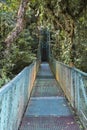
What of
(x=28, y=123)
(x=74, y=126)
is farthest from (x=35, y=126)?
(x=74, y=126)

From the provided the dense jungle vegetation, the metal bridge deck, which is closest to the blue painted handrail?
the metal bridge deck

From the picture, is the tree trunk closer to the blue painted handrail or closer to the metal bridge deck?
the metal bridge deck

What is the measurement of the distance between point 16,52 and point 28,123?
7.41 metres

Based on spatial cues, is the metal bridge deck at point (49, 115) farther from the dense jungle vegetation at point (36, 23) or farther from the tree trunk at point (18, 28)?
the tree trunk at point (18, 28)

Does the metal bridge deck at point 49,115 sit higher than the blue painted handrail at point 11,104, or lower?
lower

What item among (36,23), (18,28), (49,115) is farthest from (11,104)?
(36,23)

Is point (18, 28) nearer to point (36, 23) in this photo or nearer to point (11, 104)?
point (11, 104)

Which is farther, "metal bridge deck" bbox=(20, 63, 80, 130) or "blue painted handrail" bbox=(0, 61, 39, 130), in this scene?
"metal bridge deck" bbox=(20, 63, 80, 130)

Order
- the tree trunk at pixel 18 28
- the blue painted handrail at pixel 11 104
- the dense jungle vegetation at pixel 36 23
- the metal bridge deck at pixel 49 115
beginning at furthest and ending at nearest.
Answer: the dense jungle vegetation at pixel 36 23, the tree trunk at pixel 18 28, the metal bridge deck at pixel 49 115, the blue painted handrail at pixel 11 104

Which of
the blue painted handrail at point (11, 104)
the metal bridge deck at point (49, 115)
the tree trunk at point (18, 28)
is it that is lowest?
the metal bridge deck at point (49, 115)

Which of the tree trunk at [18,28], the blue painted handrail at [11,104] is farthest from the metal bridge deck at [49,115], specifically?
the tree trunk at [18,28]

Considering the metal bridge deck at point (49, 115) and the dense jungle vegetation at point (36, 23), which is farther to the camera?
the dense jungle vegetation at point (36, 23)

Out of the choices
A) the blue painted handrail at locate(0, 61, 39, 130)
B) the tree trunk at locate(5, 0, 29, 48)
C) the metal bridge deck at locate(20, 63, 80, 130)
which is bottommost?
the metal bridge deck at locate(20, 63, 80, 130)

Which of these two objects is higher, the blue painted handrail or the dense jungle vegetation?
the dense jungle vegetation
